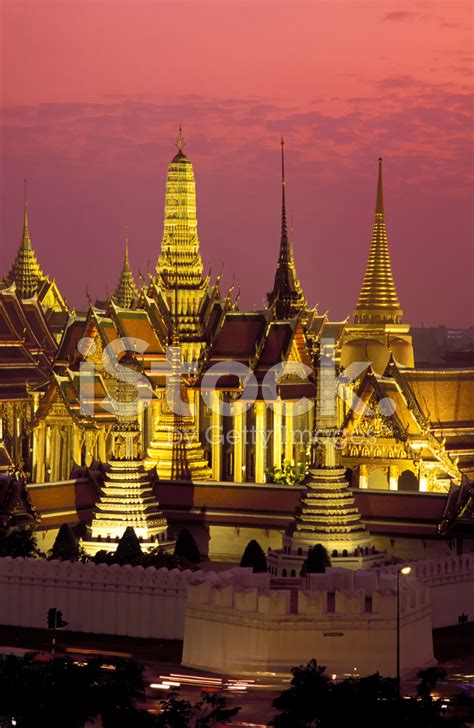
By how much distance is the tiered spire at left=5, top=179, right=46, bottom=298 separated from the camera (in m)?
88.5

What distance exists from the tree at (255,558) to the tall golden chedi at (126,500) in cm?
249

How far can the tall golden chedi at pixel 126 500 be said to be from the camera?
167 feet

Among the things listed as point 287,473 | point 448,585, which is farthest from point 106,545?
point 287,473

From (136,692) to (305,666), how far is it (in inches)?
209

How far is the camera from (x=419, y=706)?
33.2 metres

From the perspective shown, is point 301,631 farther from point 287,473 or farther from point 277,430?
point 277,430

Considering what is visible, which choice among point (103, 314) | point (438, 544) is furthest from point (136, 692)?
point (103, 314)

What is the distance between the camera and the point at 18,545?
4897cm

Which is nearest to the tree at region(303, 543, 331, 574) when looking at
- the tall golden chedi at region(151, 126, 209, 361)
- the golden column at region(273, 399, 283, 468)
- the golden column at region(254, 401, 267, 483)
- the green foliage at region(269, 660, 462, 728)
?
the green foliage at region(269, 660, 462, 728)

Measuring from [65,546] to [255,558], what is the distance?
3.83 metres

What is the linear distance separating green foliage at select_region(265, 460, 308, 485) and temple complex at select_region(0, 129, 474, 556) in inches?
1.9

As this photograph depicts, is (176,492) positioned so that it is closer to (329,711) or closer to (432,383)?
(432,383)

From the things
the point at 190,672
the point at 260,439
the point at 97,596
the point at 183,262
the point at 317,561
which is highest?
the point at 183,262

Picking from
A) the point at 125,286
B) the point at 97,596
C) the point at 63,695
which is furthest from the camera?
the point at 125,286
